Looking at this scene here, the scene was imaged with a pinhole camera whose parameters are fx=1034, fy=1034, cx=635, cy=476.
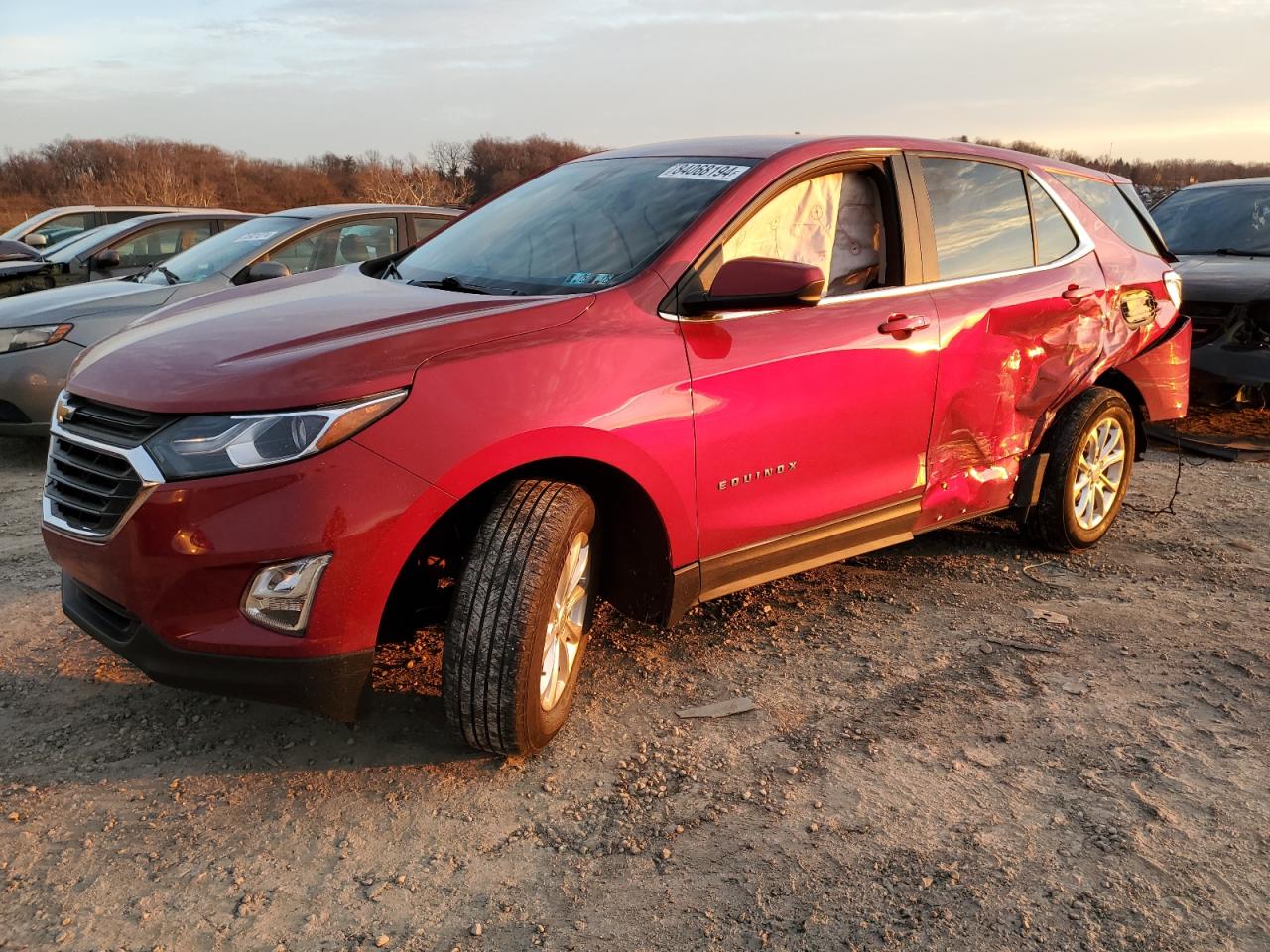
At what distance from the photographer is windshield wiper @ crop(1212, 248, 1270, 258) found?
7.79m

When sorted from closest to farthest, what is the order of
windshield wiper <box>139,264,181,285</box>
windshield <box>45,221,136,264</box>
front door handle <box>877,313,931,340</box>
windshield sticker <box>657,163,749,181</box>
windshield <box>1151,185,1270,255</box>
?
windshield sticker <box>657,163,749,181</box> < front door handle <box>877,313,931,340</box> < windshield wiper <box>139,264,181,285</box> < windshield <box>1151,185,1270,255</box> < windshield <box>45,221,136,264</box>

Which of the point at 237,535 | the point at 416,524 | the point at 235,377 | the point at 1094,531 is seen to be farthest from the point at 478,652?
the point at 1094,531

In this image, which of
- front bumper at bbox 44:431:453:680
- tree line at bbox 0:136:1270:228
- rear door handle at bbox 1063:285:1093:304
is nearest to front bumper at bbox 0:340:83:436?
Result: front bumper at bbox 44:431:453:680

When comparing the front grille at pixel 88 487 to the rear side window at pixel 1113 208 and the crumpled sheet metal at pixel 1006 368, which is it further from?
the rear side window at pixel 1113 208

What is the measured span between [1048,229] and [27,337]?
5.58 meters

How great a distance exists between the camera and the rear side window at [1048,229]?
14.5ft

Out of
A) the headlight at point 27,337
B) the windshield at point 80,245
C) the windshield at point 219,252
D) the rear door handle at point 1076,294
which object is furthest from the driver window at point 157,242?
the rear door handle at point 1076,294

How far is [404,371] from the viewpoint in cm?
255

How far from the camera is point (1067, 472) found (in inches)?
179

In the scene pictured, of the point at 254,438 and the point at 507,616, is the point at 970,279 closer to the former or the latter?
the point at 507,616

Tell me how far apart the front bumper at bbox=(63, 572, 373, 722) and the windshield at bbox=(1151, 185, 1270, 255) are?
25.6 ft

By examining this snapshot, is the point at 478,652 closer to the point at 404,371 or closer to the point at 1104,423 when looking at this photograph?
the point at 404,371

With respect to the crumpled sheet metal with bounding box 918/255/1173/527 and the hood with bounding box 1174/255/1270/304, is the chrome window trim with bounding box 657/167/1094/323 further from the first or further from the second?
the hood with bounding box 1174/255/1270/304

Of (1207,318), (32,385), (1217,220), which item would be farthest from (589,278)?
(1217,220)
